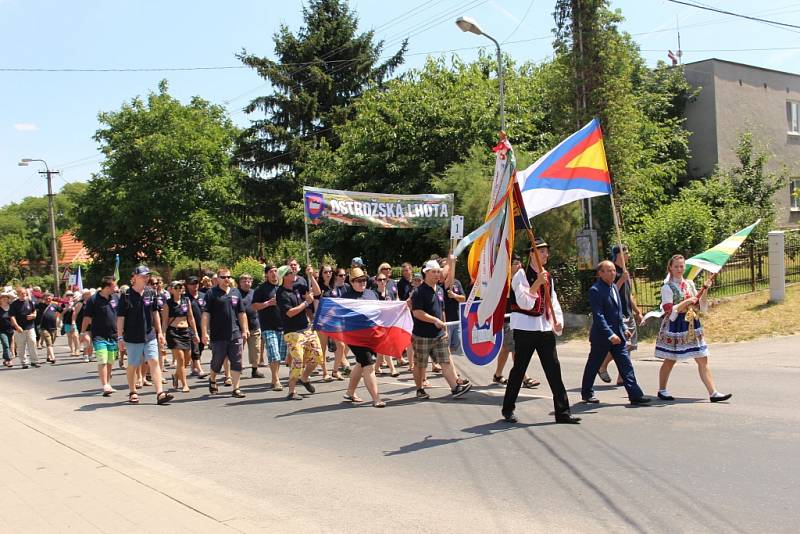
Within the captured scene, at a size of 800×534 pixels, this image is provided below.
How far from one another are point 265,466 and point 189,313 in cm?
625

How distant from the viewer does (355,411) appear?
960cm

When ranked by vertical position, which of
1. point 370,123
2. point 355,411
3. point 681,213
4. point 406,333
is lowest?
point 355,411

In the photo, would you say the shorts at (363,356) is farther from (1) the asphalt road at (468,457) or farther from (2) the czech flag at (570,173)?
(2) the czech flag at (570,173)

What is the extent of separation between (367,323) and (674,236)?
9.96m

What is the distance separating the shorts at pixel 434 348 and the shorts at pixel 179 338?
4533mm

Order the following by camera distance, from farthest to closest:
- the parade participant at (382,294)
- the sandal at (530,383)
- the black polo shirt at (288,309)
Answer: the parade participant at (382,294)
the black polo shirt at (288,309)
the sandal at (530,383)

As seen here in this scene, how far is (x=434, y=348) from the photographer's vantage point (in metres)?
9.89

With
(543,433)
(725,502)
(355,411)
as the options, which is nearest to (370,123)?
(355,411)

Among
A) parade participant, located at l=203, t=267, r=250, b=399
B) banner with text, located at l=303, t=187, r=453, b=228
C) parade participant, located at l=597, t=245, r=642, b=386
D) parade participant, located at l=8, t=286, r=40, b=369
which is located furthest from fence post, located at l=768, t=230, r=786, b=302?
parade participant, located at l=8, t=286, r=40, b=369

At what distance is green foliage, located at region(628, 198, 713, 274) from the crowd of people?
5740mm

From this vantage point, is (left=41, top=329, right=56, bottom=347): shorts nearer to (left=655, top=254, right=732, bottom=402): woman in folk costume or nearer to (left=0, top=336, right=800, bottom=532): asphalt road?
(left=0, top=336, right=800, bottom=532): asphalt road

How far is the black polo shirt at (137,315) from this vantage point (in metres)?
11.1

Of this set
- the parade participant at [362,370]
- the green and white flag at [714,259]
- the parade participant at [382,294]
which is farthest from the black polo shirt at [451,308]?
the green and white flag at [714,259]

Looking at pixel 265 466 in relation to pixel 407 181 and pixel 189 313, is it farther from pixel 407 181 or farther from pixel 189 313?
pixel 407 181
